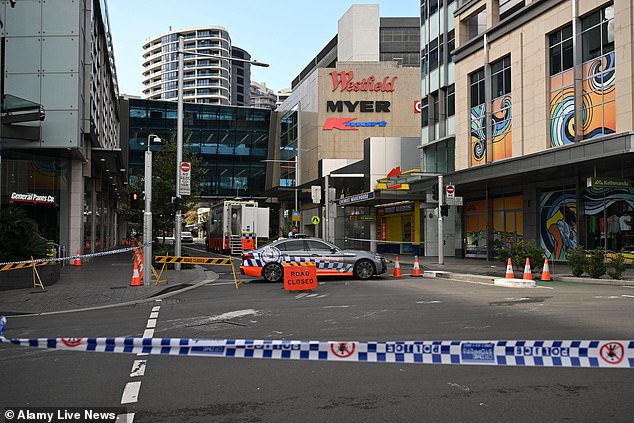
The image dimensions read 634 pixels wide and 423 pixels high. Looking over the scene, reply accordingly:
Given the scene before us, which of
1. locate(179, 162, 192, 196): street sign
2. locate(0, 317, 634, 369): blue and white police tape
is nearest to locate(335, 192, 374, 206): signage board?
locate(179, 162, 192, 196): street sign

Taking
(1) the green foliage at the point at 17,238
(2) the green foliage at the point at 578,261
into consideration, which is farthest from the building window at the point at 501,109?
(1) the green foliage at the point at 17,238

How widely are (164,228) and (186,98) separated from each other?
111m

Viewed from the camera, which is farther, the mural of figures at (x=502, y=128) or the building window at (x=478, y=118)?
the building window at (x=478, y=118)

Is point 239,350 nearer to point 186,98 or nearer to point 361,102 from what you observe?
point 361,102

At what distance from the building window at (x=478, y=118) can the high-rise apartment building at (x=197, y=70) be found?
353ft

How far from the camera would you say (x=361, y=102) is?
57.5 m

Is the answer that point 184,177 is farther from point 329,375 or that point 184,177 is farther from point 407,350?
point 407,350

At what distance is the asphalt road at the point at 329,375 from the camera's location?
5.36 metres

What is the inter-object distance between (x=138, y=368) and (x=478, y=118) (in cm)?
2708

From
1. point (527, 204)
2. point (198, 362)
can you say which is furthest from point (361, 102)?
point (198, 362)

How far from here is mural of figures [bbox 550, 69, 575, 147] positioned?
23.8 metres

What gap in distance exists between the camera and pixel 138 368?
7.06 meters

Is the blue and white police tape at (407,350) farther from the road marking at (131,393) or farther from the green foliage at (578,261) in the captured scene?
the green foliage at (578,261)

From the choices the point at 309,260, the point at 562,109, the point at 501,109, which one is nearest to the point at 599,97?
the point at 562,109
